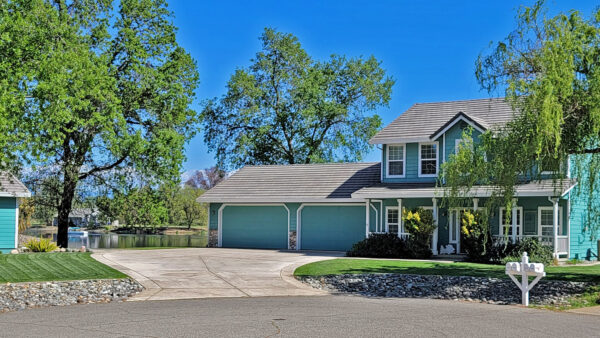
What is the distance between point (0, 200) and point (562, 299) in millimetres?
21374

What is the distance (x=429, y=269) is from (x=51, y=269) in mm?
11214

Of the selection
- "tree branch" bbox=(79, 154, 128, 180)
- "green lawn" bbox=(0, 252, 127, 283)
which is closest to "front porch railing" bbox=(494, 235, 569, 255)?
"green lawn" bbox=(0, 252, 127, 283)

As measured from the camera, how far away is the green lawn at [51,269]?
18361mm

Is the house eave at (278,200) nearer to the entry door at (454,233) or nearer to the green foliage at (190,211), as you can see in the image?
the entry door at (454,233)

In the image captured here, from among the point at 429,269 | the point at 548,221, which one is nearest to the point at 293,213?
the point at 548,221

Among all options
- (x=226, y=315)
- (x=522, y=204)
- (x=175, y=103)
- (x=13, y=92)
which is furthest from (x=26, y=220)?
(x=226, y=315)

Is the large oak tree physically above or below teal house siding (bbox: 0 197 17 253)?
above

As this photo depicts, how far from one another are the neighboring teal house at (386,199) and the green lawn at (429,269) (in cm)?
318

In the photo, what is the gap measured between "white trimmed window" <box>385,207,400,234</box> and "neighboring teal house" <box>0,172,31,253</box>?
1496 centimetres

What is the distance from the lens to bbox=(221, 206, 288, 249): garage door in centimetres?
3275

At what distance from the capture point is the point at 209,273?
20.8 m

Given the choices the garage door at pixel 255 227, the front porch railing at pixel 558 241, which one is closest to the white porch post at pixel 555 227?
the front porch railing at pixel 558 241

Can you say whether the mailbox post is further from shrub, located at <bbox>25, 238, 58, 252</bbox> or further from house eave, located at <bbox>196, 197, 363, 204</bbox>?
shrub, located at <bbox>25, 238, 58, 252</bbox>

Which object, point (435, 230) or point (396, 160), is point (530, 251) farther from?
point (396, 160)
